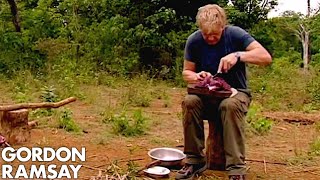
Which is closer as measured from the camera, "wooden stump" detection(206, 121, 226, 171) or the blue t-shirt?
the blue t-shirt

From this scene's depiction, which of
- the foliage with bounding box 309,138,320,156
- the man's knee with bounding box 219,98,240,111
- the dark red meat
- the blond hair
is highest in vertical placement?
the blond hair

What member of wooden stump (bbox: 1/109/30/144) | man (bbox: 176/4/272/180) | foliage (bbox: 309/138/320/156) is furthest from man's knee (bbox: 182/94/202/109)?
wooden stump (bbox: 1/109/30/144)

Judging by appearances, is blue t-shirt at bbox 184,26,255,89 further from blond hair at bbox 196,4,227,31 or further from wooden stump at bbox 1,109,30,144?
wooden stump at bbox 1,109,30,144

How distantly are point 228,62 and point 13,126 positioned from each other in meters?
2.12

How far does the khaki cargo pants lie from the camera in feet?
11.8

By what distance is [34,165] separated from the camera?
405cm

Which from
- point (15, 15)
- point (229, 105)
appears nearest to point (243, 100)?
point (229, 105)

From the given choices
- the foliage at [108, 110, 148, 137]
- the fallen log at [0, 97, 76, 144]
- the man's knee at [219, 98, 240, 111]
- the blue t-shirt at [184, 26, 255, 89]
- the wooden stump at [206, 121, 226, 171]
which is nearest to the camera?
the man's knee at [219, 98, 240, 111]

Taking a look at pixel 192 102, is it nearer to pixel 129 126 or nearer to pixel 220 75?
pixel 220 75

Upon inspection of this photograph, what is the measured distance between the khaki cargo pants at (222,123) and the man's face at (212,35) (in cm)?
40

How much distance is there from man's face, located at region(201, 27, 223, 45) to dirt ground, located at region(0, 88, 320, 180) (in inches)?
37.3

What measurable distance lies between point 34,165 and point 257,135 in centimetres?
249

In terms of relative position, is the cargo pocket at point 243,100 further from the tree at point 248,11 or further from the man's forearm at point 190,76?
the tree at point 248,11

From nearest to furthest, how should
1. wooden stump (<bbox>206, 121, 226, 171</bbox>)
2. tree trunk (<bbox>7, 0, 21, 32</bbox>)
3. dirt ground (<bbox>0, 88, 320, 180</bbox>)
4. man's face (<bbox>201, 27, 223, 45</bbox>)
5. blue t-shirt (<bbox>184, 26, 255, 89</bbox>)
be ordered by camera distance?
man's face (<bbox>201, 27, 223, 45</bbox>) → blue t-shirt (<bbox>184, 26, 255, 89</bbox>) → wooden stump (<bbox>206, 121, 226, 171</bbox>) → dirt ground (<bbox>0, 88, 320, 180</bbox>) → tree trunk (<bbox>7, 0, 21, 32</bbox>)
